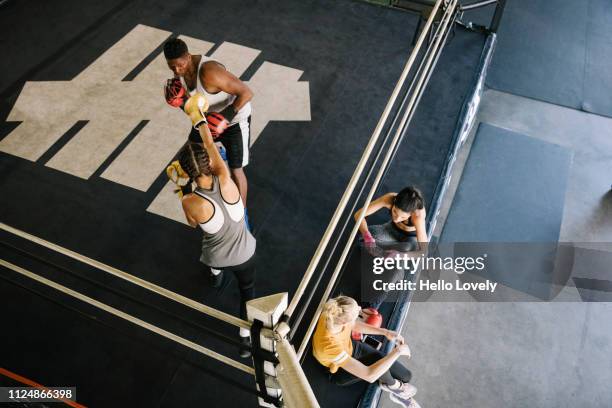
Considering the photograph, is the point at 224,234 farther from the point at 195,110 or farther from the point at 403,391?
the point at 403,391

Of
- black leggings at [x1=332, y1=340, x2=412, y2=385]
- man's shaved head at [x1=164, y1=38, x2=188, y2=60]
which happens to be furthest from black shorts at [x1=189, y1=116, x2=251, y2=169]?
black leggings at [x1=332, y1=340, x2=412, y2=385]

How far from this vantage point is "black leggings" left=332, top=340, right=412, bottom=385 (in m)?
2.35

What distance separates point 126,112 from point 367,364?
2.78 metres

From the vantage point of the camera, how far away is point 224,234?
218 cm

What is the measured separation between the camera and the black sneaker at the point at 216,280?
9.16 ft

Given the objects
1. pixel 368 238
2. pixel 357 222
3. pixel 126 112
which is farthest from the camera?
pixel 126 112

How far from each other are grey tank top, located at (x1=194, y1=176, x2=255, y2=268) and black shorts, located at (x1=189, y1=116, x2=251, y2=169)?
24.6 inches

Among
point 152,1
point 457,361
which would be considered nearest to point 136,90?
point 152,1

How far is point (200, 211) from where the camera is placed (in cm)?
205

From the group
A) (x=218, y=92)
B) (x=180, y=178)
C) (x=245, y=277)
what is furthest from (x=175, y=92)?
(x=245, y=277)

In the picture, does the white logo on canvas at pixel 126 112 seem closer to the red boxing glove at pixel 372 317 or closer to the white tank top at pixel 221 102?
the white tank top at pixel 221 102

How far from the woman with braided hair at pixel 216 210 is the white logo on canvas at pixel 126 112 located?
3.33ft

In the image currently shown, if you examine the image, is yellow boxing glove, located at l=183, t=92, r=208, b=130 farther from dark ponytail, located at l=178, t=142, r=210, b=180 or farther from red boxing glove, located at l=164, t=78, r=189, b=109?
dark ponytail, located at l=178, t=142, r=210, b=180

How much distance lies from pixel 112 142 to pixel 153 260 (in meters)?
1.18
